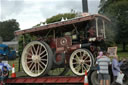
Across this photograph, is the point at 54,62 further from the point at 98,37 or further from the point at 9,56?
the point at 9,56

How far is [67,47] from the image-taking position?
813 centimetres

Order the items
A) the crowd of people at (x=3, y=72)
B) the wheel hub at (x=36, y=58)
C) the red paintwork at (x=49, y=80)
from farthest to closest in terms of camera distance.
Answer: the wheel hub at (x=36, y=58) → the crowd of people at (x=3, y=72) → the red paintwork at (x=49, y=80)

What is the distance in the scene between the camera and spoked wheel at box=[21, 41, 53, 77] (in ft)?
26.0

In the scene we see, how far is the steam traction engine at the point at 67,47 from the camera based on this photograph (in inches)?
298

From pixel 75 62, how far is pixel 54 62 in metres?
0.94

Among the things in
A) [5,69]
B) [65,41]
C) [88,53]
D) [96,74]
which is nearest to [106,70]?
[96,74]

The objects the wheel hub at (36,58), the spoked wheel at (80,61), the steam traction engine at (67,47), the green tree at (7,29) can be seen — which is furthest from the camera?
the green tree at (7,29)

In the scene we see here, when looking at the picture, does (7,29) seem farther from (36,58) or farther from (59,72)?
(36,58)

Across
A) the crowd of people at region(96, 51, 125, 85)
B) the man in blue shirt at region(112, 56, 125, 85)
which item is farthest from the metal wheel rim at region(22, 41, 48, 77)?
the man in blue shirt at region(112, 56, 125, 85)

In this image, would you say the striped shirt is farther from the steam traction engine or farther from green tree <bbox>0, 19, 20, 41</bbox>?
green tree <bbox>0, 19, 20, 41</bbox>

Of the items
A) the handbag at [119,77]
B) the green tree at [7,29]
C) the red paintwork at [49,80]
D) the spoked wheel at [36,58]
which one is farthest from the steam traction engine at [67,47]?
the green tree at [7,29]

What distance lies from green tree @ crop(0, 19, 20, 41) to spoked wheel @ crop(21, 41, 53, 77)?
57.8m

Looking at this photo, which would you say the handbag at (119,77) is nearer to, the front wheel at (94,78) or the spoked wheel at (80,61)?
the front wheel at (94,78)

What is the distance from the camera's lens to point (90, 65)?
23.4 ft
